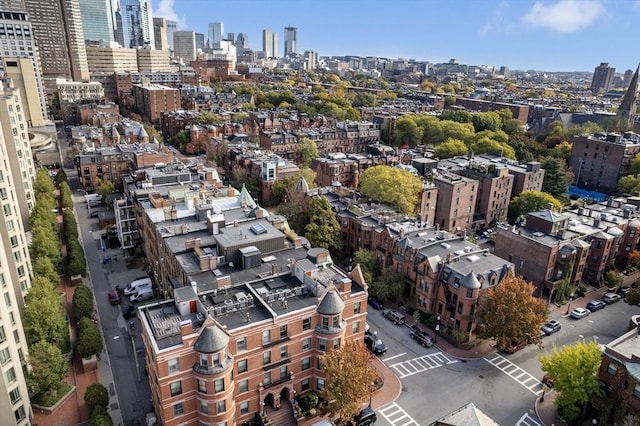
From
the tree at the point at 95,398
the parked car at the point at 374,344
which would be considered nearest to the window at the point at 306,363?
the parked car at the point at 374,344

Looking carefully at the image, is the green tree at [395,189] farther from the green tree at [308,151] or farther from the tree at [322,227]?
the green tree at [308,151]

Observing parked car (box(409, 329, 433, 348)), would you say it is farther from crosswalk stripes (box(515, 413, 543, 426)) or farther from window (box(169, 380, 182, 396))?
window (box(169, 380, 182, 396))

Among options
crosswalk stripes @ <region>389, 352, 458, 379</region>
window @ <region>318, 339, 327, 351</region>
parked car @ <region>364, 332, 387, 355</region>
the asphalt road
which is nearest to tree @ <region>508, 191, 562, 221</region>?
the asphalt road

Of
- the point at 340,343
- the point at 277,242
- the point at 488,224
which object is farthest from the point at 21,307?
the point at 488,224

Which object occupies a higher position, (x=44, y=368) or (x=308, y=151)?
(x=308, y=151)

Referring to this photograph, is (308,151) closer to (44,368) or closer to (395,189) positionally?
(395,189)

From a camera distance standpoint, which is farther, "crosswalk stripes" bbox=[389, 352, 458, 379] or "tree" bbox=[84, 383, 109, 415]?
"crosswalk stripes" bbox=[389, 352, 458, 379]

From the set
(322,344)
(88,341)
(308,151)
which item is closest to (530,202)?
(308,151)
